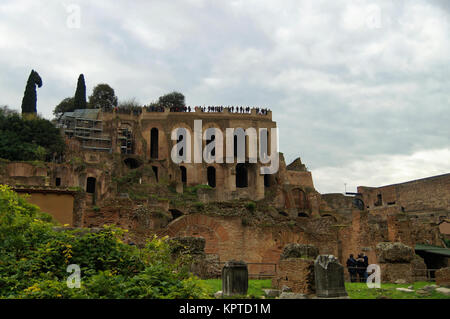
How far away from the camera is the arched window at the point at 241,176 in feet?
191

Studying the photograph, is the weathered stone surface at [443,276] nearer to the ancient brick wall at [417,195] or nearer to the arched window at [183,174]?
the ancient brick wall at [417,195]

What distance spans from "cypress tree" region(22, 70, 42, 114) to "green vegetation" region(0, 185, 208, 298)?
1877 inches

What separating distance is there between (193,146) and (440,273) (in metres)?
46.1

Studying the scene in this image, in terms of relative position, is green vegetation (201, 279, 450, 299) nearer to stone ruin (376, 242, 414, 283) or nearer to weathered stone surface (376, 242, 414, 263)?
stone ruin (376, 242, 414, 283)

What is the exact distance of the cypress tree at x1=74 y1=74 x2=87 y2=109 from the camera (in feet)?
202

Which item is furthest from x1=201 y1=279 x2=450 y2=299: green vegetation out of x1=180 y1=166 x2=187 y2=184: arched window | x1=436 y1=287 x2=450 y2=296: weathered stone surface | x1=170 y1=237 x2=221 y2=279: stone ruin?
x1=180 y1=166 x2=187 y2=184: arched window

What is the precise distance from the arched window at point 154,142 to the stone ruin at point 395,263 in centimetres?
4584

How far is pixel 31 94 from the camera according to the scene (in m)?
56.0

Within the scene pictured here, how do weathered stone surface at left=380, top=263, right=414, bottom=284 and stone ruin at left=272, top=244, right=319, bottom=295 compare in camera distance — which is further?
weathered stone surface at left=380, top=263, right=414, bottom=284

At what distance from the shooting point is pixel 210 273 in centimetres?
1562

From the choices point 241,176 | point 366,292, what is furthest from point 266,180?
point 366,292

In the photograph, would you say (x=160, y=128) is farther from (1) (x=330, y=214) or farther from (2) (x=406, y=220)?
(2) (x=406, y=220)

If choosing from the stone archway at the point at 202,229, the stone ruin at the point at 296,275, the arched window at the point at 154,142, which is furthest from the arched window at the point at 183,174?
the stone ruin at the point at 296,275
